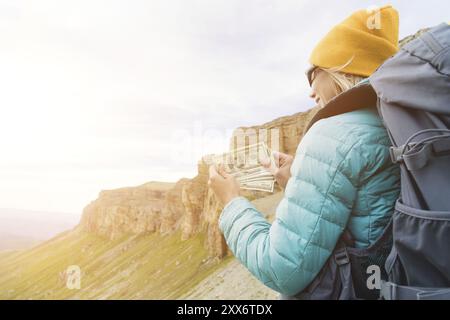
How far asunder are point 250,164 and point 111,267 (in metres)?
113

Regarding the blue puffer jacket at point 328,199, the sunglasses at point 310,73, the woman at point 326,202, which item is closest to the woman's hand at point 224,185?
the woman at point 326,202

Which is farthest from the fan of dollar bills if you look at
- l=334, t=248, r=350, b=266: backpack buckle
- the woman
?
l=334, t=248, r=350, b=266: backpack buckle

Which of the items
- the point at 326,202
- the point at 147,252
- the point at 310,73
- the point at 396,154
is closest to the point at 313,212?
the point at 326,202

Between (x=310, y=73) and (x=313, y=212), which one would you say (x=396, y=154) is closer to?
(x=313, y=212)

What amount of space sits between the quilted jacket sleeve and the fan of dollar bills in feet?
2.69

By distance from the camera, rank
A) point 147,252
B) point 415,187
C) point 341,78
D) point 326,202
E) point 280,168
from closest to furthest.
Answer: point 415,187, point 326,202, point 341,78, point 280,168, point 147,252

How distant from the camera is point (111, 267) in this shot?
105625 millimetres

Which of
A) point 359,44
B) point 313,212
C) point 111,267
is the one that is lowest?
point 111,267

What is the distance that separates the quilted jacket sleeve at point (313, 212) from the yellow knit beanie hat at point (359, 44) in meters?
0.71

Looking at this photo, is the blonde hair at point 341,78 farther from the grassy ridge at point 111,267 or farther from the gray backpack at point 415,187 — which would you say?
the grassy ridge at point 111,267

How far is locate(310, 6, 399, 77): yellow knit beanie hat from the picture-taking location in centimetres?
245

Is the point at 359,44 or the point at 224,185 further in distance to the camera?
the point at 224,185

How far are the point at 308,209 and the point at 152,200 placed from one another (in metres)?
145

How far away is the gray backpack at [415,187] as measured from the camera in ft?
5.58
